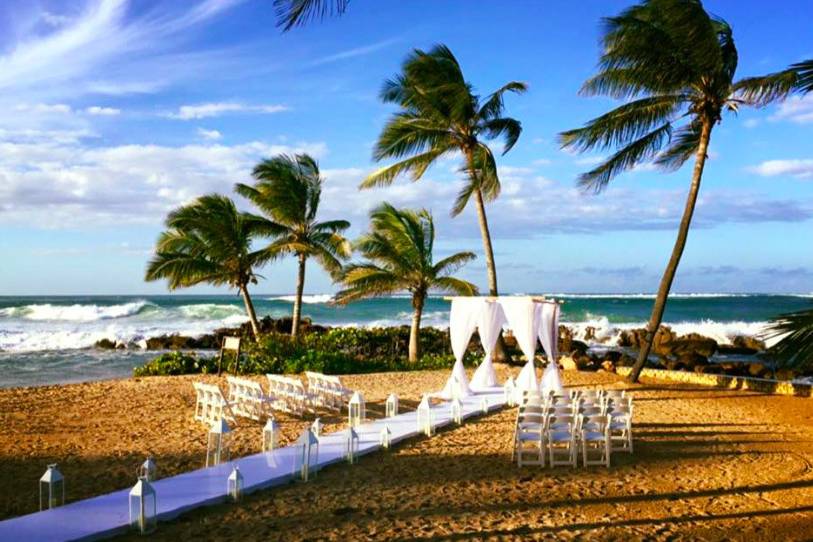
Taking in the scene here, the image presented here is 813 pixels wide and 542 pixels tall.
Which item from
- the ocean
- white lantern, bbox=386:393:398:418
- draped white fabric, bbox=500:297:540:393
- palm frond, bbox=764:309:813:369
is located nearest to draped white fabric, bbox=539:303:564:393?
draped white fabric, bbox=500:297:540:393

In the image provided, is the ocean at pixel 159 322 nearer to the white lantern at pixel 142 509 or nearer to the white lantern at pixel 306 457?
the white lantern at pixel 306 457

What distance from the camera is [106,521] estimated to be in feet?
19.5

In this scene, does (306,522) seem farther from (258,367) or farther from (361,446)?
(258,367)

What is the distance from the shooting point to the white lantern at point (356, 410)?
10.9 m

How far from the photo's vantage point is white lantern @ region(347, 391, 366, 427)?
1089cm

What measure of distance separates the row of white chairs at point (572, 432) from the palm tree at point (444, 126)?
9834 millimetres

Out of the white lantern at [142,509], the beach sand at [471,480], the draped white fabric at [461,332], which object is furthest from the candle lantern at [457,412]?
the white lantern at [142,509]

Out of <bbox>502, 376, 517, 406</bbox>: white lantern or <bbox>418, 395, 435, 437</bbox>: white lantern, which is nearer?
<bbox>418, 395, 435, 437</bbox>: white lantern

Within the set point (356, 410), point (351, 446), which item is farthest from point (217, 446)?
point (356, 410)

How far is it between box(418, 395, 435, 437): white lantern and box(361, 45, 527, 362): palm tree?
9248mm

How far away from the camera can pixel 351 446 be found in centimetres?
869

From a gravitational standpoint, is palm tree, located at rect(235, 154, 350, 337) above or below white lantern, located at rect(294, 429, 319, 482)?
above

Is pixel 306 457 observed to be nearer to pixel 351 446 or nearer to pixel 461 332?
pixel 351 446

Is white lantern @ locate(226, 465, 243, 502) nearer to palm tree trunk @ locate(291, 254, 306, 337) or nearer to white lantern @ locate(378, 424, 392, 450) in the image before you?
white lantern @ locate(378, 424, 392, 450)
